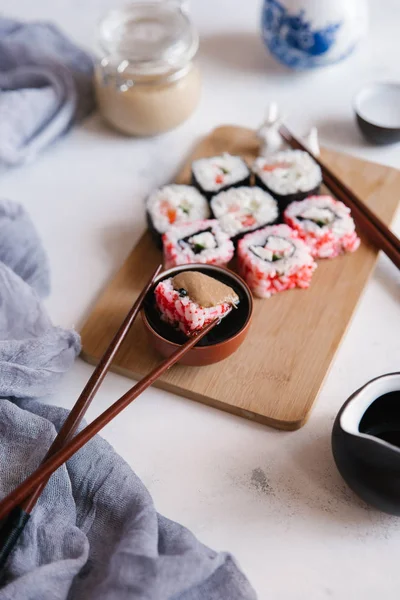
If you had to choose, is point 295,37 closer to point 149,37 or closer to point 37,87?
point 149,37

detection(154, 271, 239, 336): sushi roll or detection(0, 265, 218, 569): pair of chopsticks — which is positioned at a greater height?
detection(154, 271, 239, 336): sushi roll

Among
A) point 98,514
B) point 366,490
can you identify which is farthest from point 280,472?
point 98,514

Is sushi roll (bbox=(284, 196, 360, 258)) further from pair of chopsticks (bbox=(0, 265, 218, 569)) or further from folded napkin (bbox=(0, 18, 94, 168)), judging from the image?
folded napkin (bbox=(0, 18, 94, 168))

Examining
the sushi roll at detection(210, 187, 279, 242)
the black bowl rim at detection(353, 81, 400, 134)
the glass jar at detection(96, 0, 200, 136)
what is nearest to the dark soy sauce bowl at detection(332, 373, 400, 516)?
the sushi roll at detection(210, 187, 279, 242)

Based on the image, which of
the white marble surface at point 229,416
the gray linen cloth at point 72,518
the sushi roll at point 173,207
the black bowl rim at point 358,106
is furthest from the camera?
the black bowl rim at point 358,106

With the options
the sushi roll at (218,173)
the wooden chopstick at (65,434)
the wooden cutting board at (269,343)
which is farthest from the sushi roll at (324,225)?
the wooden chopstick at (65,434)

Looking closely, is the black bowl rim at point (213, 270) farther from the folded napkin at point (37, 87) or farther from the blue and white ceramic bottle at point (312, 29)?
the blue and white ceramic bottle at point (312, 29)
